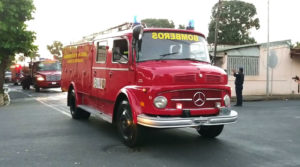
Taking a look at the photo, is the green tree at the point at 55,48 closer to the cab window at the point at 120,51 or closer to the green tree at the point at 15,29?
the green tree at the point at 15,29

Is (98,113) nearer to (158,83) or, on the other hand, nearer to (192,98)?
(158,83)

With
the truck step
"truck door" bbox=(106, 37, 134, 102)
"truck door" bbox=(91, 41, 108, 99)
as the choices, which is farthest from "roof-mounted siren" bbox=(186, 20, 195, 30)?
the truck step

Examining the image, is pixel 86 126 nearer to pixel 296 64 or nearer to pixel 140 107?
pixel 140 107

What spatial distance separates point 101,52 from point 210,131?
3.33 m

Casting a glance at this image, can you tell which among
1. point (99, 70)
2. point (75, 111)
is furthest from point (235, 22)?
point (99, 70)

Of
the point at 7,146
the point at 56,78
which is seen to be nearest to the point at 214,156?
the point at 7,146

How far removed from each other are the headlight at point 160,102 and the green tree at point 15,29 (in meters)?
13.3

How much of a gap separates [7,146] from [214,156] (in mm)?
4196

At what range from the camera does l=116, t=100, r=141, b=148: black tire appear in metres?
6.81

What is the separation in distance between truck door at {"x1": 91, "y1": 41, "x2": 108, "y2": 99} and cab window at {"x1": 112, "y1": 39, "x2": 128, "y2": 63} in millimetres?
580

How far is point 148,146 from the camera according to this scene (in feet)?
23.5

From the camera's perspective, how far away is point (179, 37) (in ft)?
25.1

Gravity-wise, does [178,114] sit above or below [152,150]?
above

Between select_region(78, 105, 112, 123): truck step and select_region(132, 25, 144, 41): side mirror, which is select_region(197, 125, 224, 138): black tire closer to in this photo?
select_region(78, 105, 112, 123): truck step
